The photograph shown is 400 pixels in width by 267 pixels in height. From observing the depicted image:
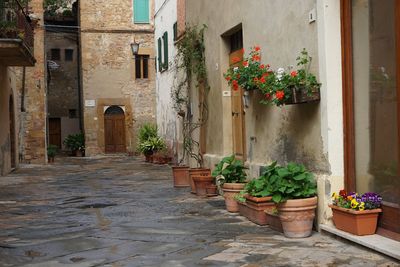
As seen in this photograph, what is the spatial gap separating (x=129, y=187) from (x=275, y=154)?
16.3 feet

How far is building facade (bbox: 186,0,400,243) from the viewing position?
15.6 ft

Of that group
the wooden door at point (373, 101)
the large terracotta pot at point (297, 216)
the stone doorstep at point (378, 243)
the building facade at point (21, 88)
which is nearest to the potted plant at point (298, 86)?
the wooden door at point (373, 101)

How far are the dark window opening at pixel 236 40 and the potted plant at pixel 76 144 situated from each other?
18277 mm

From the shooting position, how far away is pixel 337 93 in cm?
537

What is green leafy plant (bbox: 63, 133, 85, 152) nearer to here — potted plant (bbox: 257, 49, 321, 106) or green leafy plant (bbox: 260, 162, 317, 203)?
potted plant (bbox: 257, 49, 321, 106)

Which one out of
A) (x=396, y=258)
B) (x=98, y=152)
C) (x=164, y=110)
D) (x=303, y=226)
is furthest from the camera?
(x=98, y=152)

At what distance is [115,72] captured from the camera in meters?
25.5

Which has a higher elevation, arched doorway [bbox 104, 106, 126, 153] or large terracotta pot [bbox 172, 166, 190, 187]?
arched doorway [bbox 104, 106, 126, 153]

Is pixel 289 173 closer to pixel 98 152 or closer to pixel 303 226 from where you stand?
pixel 303 226

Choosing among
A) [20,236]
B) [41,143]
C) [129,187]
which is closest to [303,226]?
[20,236]

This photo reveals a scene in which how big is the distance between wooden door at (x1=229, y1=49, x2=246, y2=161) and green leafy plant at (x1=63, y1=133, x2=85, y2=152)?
18.1 m

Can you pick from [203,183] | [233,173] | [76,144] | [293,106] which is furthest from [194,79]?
[76,144]

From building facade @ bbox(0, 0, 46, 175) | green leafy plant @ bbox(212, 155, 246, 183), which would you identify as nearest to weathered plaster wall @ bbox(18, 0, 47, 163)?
building facade @ bbox(0, 0, 46, 175)

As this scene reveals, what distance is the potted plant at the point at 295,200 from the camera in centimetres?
528
